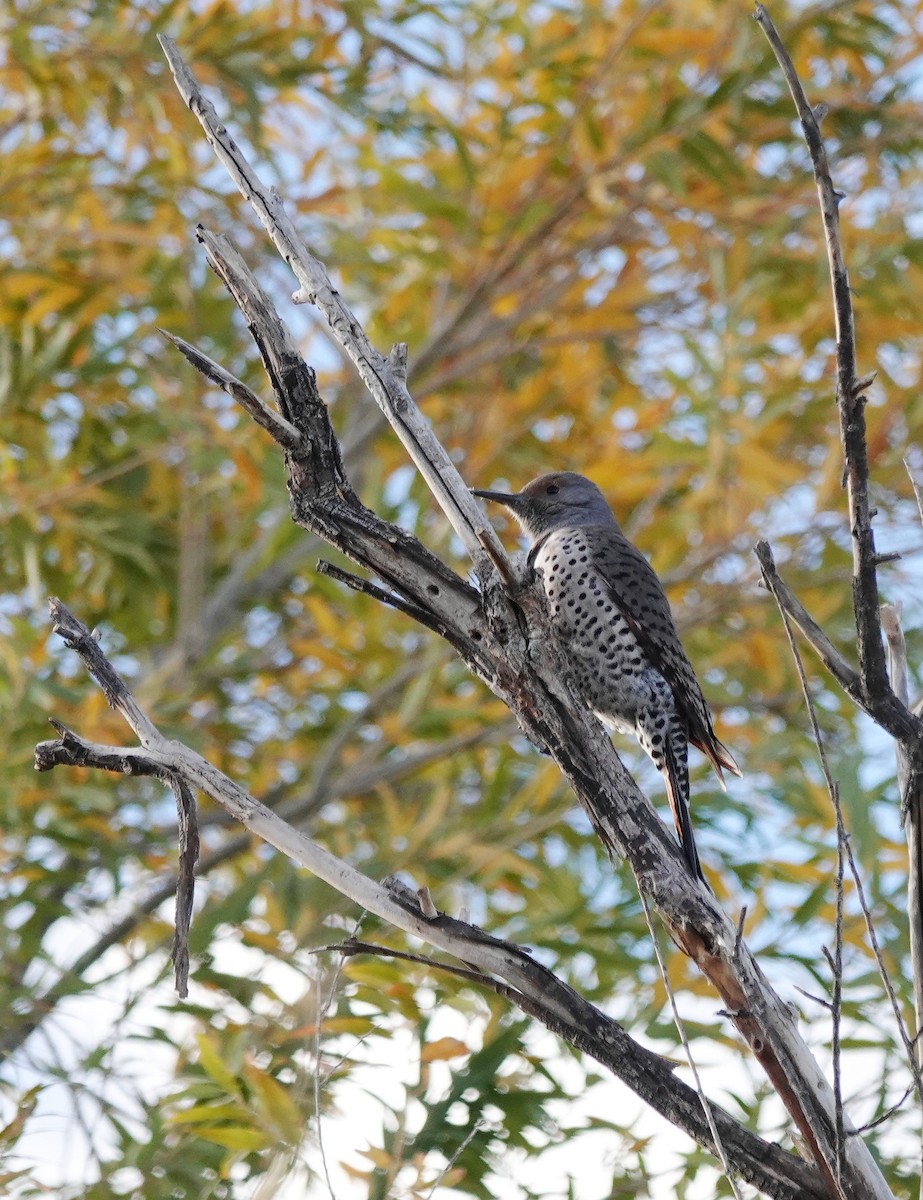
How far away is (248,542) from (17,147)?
5.84 feet

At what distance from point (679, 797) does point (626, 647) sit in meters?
0.51

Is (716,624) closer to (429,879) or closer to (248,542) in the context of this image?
(429,879)

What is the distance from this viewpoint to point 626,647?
4.03 m

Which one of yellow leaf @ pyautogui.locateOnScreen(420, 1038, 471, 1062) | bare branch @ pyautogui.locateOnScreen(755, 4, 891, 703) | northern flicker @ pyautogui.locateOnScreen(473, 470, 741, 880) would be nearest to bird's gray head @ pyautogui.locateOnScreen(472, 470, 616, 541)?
northern flicker @ pyautogui.locateOnScreen(473, 470, 741, 880)

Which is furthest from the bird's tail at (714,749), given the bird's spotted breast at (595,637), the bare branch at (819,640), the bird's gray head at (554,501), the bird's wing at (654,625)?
the bare branch at (819,640)

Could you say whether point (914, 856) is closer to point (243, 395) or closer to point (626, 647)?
point (243, 395)

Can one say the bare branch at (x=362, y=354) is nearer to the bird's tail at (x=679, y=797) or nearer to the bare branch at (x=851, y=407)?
the bare branch at (x=851, y=407)

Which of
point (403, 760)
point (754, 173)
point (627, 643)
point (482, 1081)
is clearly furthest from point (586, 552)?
point (754, 173)

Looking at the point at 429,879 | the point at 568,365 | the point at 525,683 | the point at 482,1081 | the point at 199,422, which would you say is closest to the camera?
the point at 525,683

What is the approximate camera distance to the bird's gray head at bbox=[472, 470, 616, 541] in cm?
461

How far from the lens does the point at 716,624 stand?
211 inches

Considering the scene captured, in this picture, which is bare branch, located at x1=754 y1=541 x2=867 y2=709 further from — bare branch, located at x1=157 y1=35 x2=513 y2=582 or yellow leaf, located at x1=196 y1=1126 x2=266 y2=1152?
yellow leaf, located at x1=196 y1=1126 x2=266 y2=1152

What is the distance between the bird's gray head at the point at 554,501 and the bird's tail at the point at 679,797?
3.04 ft

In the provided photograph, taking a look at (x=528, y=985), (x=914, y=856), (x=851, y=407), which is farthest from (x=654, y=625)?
(x=851, y=407)
